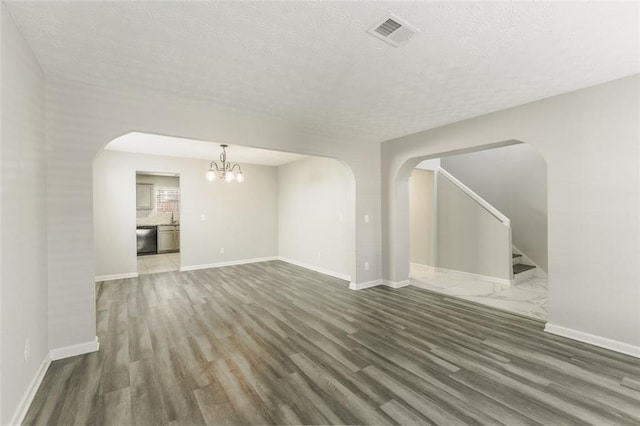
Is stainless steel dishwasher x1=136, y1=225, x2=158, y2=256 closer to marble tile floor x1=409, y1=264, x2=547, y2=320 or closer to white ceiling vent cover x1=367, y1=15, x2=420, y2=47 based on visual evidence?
marble tile floor x1=409, y1=264, x2=547, y2=320

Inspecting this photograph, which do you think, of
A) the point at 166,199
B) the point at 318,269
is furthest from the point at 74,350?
the point at 166,199

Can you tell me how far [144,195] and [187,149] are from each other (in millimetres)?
4817

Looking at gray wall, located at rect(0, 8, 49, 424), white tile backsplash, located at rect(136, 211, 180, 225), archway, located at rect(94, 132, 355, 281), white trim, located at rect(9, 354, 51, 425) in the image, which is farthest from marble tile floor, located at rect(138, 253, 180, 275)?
gray wall, located at rect(0, 8, 49, 424)

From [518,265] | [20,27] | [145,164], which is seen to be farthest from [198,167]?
[518,265]

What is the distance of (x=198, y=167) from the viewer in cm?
650

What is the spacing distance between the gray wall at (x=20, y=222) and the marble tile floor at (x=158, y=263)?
424 centimetres

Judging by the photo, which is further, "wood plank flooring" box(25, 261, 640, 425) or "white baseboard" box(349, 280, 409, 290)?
"white baseboard" box(349, 280, 409, 290)

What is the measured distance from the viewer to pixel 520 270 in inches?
215

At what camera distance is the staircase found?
17.2 ft

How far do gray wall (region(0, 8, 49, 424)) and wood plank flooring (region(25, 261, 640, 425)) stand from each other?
0.37m

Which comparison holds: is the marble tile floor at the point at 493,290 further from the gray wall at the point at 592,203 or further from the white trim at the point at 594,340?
the gray wall at the point at 592,203

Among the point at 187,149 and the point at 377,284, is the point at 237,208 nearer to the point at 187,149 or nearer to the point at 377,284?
the point at 187,149

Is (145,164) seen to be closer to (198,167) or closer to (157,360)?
(198,167)

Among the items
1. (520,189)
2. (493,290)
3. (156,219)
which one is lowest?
(493,290)
